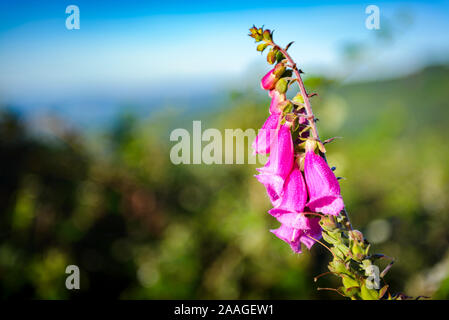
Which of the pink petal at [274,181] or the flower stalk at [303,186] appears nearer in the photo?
the flower stalk at [303,186]

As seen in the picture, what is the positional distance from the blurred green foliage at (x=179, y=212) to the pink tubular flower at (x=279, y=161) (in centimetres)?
124

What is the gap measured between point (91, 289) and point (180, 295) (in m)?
0.63

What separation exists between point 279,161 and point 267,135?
0.09 m

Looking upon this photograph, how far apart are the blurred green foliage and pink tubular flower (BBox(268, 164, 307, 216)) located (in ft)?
3.90

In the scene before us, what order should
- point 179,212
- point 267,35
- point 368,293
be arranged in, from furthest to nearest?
point 179,212
point 267,35
point 368,293

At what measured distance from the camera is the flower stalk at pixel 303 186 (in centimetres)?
84

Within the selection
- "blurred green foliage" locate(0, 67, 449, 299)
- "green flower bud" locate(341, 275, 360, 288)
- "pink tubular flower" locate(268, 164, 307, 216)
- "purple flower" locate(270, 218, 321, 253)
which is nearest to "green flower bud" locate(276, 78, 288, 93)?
"pink tubular flower" locate(268, 164, 307, 216)

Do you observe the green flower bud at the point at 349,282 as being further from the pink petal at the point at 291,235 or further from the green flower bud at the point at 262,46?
the green flower bud at the point at 262,46

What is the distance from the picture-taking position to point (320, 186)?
927mm

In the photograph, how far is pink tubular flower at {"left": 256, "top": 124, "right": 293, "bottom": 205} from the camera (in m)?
0.98

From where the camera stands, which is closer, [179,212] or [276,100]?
[276,100]

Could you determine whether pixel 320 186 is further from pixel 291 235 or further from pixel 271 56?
pixel 271 56

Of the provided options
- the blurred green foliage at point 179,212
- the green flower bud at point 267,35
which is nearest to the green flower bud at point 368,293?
the green flower bud at point 267,35

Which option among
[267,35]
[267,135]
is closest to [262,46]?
[267,35]
